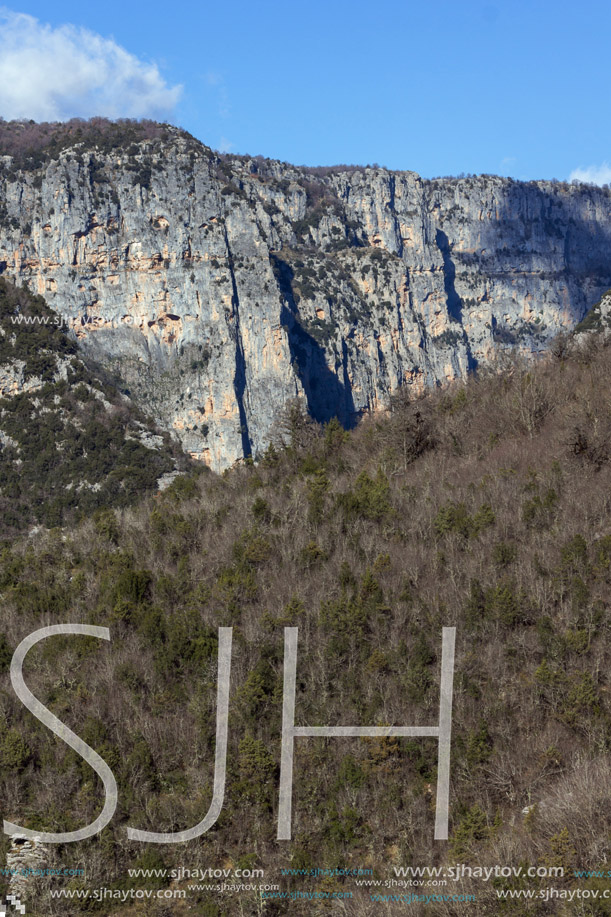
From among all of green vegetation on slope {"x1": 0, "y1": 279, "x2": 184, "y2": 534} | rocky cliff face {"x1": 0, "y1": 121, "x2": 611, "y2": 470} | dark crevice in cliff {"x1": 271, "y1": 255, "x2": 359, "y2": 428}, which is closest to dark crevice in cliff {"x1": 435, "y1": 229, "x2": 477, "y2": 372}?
rocky cliff face {"x1": 0, "y1": 121, "x2": 611, "y2": 470}

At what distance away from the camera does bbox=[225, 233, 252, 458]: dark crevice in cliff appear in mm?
120000

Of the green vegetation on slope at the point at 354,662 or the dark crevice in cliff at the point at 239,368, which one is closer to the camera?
the green vegetation on slope at the point at 354,662

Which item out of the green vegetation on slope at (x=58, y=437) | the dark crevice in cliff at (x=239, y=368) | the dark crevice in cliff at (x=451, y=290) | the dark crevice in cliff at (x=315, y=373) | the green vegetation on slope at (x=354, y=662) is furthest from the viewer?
the dark crevice in cliff at (x=451, y=290)

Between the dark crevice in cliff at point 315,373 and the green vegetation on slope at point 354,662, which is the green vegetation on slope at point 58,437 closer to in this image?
the dark crevice in cliff at point 315,373

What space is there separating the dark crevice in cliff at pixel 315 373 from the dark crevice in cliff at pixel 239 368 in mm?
8224

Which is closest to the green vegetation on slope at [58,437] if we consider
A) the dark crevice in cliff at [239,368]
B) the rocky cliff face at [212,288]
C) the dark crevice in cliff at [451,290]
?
the rocky cliff face at [212,288]

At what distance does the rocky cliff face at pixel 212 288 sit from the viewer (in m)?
122

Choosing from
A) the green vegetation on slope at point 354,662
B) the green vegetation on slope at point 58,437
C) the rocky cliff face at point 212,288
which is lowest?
the green vegetation on slope at point 354,662

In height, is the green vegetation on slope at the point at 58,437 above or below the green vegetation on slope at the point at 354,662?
above

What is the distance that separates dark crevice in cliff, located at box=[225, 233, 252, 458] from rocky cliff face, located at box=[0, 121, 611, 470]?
311mm

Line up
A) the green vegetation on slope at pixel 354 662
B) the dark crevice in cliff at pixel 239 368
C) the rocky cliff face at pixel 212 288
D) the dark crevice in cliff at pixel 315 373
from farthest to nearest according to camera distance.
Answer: the dark crevice in cliff at pixel 315 373, the rocky cliff face at pixel 212 288, the dark crevice in cliff at pixel 239 368, the green vegetation on slope at pixel 354 662

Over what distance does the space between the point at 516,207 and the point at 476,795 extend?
185m

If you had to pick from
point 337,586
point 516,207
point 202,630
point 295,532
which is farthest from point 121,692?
point 516,207

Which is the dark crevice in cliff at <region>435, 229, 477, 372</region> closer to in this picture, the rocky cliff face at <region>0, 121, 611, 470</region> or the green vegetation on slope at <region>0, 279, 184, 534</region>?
the rocky cliff face at <region>0, 121, 611, 470</region>
